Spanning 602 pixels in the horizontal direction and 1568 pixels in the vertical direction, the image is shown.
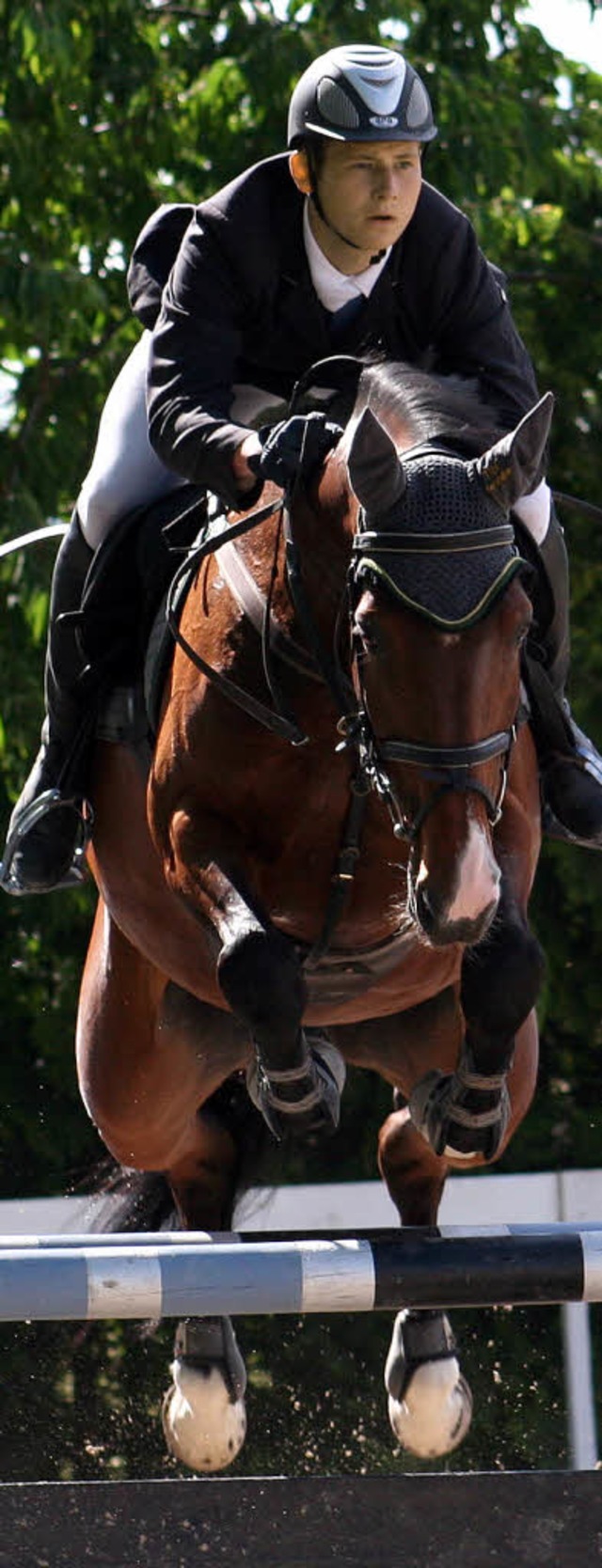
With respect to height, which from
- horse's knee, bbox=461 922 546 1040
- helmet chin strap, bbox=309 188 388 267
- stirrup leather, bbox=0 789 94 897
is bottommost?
horse's knee, bbox=461 922 546 1040

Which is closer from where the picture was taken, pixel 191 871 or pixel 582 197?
pixel 191 871

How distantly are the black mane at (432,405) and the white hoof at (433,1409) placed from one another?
2193mm

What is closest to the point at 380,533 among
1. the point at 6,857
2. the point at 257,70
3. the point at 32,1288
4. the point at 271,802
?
the point at 271,802

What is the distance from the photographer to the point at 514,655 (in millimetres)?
3615

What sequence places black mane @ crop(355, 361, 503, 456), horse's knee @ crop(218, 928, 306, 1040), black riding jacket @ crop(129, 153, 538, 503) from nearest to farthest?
black mane @ crop(355, 361, 503, 456) → horse's knee @ crop(218, 928, 306, 1040) → black riding jacket @ crop(129, 153, 538, 503)

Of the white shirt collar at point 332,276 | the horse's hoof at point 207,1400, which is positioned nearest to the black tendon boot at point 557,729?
the white shirt collar at point 332,276

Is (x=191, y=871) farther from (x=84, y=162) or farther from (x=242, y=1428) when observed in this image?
(x=84, y=162)

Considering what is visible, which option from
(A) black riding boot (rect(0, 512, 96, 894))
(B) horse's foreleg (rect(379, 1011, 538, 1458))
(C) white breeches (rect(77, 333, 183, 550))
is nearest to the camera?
(C) white breeches (rect(77, 333, 183, 550))

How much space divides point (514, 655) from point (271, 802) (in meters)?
0.75

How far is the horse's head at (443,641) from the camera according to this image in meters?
3.53

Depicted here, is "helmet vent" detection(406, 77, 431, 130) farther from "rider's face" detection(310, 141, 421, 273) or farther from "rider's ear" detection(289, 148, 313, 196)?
"rider's ear" detection(289, 148, 313, 196)

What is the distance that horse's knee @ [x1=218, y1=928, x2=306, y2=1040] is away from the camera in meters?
4.05

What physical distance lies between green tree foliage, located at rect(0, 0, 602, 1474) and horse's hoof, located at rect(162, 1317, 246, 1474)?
3492mm

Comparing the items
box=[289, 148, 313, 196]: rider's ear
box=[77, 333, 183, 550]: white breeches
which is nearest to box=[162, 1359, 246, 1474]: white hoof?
box=[77, 333, 183, 550]: white breeches
